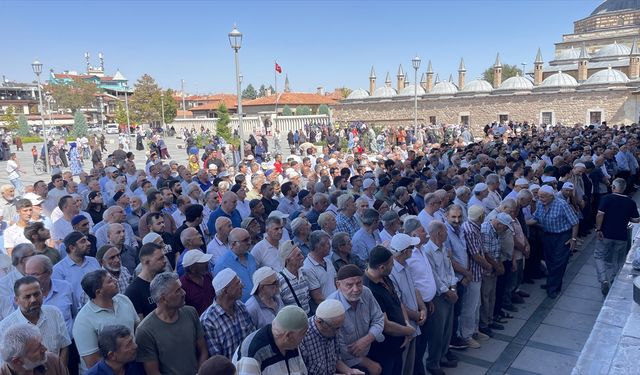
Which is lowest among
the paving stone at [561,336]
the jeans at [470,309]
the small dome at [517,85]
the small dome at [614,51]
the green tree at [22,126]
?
the paving stone at [561,336]

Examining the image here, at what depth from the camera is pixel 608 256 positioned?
285 inches

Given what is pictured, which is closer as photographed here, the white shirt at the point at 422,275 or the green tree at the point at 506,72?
the white shirt at the point at 422,275

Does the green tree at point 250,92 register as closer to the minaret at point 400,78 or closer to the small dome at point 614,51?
the minaret at point 400,78

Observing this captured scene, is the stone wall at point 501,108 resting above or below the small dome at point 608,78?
below

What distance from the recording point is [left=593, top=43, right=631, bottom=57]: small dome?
145 ft

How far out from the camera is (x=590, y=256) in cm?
912

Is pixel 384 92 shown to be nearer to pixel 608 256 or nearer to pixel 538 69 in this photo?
pixel 538 69

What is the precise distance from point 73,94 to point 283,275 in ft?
255

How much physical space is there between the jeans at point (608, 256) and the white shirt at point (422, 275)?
388 centimetres

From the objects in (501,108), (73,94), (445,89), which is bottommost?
(501,108)

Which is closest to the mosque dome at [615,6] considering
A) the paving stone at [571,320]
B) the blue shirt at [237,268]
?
the paving stone at [571,320]

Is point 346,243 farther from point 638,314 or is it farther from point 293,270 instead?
point 638,314

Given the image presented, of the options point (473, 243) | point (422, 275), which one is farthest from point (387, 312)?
point (473, 243)

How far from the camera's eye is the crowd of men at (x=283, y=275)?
10.6 ft
